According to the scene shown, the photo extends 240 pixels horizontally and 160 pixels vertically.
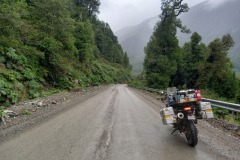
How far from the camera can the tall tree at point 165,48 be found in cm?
3222

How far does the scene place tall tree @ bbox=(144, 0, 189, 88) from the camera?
32.2 m

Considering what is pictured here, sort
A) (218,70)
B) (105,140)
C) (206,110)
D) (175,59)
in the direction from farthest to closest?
1. (175,59)
2. (218,70)
3. (206,110)
4. (105,140)

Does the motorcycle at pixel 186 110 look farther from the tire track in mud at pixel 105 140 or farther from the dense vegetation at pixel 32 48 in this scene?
the dense vegetation at pixel 32 48

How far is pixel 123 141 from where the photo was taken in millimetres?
6090

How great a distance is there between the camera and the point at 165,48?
33594 mm

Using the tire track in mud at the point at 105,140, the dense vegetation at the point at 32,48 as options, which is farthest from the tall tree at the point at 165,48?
the tire track in mud at the point at 105,140

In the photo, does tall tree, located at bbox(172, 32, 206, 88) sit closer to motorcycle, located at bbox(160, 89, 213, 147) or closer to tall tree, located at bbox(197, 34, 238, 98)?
tall tree, located at bbox(197, 34, 238, 98)

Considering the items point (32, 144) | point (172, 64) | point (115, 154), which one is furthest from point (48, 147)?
point (172, 64)

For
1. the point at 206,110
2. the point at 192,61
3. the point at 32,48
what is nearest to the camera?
the point at 206,110

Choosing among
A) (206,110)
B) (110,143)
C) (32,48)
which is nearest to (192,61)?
(32,48)

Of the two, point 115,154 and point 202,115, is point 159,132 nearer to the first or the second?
point 202,115

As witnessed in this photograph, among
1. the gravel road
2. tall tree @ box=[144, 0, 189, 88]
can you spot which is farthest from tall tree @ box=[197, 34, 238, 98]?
the gravel road

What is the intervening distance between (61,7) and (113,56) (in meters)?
83.3

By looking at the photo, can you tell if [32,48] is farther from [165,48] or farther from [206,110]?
[165,48]
